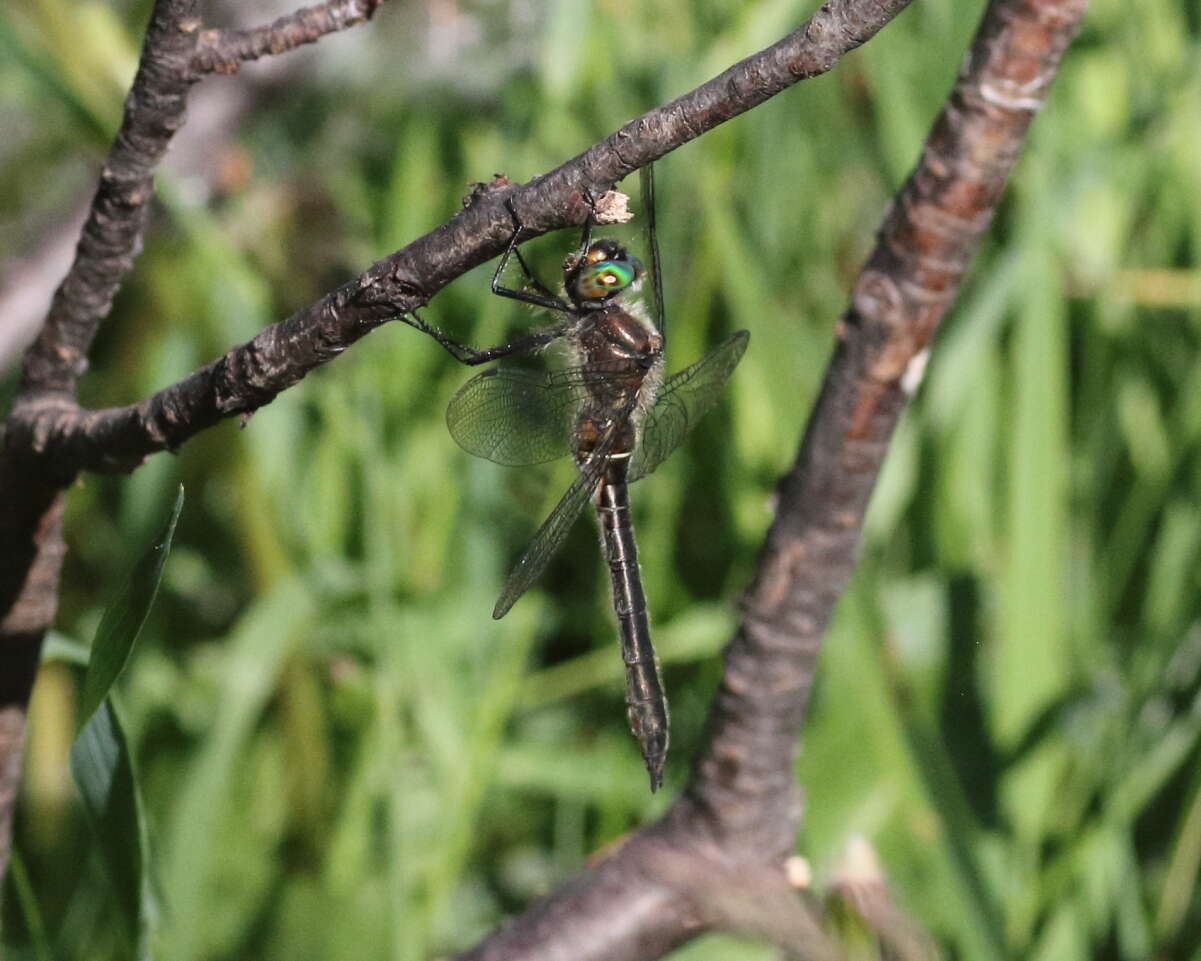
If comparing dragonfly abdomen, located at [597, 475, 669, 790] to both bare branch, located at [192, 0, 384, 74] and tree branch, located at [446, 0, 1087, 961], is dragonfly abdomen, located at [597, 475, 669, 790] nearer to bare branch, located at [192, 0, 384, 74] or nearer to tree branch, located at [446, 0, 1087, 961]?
tree branch, located at [446, 0, 1087, 961]

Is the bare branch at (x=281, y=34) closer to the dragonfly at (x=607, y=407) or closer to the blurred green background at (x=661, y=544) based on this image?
the dragonfly at (x=607, y=407)

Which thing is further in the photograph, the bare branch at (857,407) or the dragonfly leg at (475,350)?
the dragonfly leg at (475,350)

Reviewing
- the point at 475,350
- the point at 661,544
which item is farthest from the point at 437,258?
the point at 661,544

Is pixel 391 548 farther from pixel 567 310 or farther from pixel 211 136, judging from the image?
pixel 211 136

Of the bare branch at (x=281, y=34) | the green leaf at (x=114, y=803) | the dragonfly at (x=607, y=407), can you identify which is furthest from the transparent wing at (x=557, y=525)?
the bare branch at (x=281, y=34)

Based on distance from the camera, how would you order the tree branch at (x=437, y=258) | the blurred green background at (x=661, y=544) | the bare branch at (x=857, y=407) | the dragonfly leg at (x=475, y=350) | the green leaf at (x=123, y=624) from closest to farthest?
the tree branch at (x=437, y=258) < the green leaf at (x=123, y=624) < the bare branch at (x=857, y=407) < the dragonfly leg at (x=475, y=350) < the blurred green background at (x=661, y=544)

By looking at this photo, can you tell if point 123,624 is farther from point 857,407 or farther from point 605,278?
point 605,278

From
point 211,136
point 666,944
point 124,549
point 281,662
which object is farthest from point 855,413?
point 211,136
